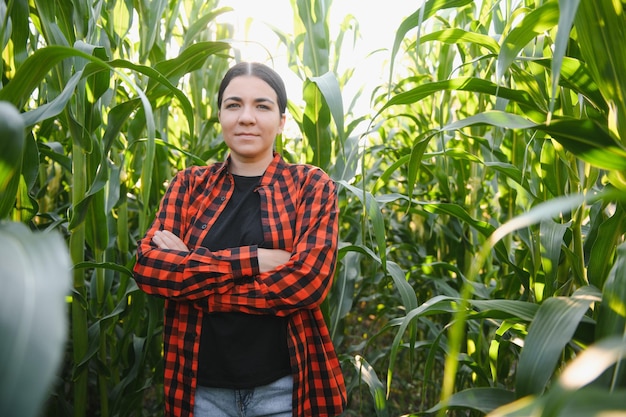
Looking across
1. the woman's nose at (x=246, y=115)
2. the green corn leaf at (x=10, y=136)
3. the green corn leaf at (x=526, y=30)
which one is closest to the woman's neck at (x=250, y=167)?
the woman's nose at (x=246, y=115)

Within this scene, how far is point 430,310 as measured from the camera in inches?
33.2

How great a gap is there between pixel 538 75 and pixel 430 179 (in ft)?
3.60

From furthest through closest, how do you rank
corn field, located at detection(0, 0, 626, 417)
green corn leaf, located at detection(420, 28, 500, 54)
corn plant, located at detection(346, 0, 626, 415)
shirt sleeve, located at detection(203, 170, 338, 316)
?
shirt sleeve, located at detection(203, 170, 338, 316) → green corn leaf, located at detection(420, 28, 500, 54) → corn plant, located at detection(346, 0, 626, 415) → corn field, located at detection(0, 0, 626, 417)

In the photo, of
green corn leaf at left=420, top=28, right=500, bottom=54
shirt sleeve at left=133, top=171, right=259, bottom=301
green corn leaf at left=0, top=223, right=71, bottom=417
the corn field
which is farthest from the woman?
green corn leaf at left=0, top=223, right=71, bottom=417

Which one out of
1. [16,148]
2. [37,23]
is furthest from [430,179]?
[16,148]

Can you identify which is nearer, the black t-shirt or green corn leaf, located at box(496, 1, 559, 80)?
green corn leaf, located at box(496, 1, 559, 80)

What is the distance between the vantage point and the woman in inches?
40.3

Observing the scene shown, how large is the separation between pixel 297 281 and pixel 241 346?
0.58 feet

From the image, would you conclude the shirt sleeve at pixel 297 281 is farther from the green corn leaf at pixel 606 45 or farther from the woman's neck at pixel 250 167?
the green corn leaf at pixel 606 45

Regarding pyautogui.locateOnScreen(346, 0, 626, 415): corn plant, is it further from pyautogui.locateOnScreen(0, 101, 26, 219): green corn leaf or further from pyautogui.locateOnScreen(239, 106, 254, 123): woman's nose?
pyautogui.locateOnScreen(0, 101, 26, 219): green corn leaf

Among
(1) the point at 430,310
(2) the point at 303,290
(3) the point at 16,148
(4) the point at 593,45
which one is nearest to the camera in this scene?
(3) the point at 16,148

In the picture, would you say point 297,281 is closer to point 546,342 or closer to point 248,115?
point 248,115

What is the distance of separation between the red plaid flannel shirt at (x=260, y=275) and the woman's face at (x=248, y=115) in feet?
0.25

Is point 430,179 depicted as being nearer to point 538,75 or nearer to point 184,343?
point 538,75
